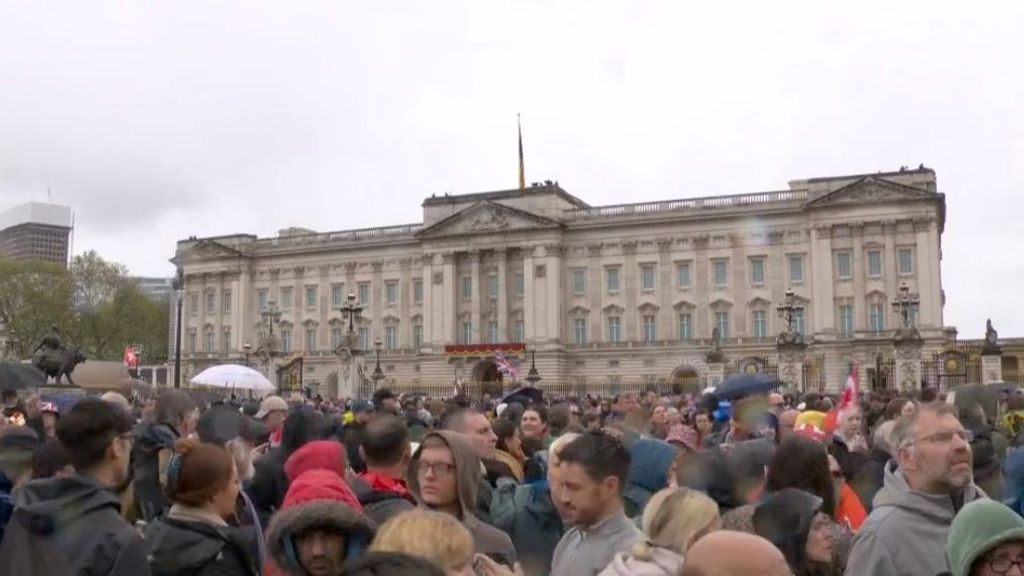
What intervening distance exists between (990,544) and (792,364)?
44659 mm

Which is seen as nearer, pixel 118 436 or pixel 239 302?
pixel 118 436

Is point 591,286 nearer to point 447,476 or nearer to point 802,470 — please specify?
point 802,470

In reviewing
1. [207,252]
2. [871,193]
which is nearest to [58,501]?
[871,193]

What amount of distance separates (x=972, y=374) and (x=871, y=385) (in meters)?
10.8

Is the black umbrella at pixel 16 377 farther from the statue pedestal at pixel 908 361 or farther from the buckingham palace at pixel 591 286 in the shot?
the buckingham palace at pixel 591 286

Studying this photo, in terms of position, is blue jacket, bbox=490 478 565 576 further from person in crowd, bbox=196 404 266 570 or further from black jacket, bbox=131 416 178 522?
black jacket, bbox=131 416 178 522

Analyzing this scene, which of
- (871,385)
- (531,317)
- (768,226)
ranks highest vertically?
(768,226)

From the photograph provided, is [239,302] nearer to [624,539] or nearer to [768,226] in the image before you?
[768,226]

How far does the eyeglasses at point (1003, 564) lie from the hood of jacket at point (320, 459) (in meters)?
3.72

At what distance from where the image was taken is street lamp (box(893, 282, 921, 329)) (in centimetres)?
4853

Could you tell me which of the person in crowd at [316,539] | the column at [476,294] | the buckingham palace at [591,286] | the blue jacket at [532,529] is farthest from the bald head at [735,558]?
the column at [476,294]

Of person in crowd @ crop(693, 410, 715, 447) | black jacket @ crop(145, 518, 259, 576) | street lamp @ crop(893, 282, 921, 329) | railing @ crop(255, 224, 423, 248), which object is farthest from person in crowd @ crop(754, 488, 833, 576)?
railing @ crop(255, 224, 423, 248)

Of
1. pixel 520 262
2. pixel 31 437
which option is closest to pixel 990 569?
pixel 31 437

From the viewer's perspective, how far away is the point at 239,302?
7750cm
